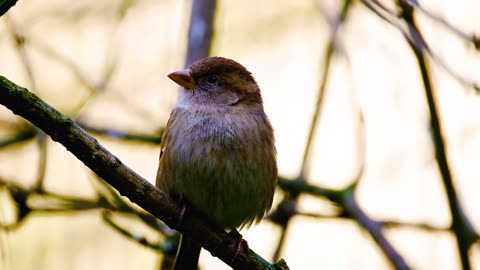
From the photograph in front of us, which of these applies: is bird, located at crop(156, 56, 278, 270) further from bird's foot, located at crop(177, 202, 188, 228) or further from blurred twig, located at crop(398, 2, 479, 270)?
blurred twig, located at crop(398, 2, 479, 270)

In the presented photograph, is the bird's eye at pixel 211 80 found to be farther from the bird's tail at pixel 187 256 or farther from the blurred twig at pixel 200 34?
the bird's tail at pixel 187 256

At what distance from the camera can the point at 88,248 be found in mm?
5691

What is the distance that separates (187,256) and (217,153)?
72 cm

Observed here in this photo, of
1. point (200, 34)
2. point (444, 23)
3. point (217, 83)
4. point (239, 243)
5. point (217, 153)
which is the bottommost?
point (239, 243)

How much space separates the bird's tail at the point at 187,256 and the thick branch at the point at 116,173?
0.58m

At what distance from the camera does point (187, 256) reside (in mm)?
4520

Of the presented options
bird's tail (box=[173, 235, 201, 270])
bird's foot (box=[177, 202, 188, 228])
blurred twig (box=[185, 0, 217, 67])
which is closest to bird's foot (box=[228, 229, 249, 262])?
bird's foot (box=[177, 202, 188, 228])

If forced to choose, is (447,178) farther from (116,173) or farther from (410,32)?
(116,173)

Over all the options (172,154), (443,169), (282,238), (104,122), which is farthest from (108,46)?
(443,169)

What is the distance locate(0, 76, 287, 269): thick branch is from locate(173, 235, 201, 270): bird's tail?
58cm

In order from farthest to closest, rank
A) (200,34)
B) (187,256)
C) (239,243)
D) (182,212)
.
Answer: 1. (200,34)
2. (187,256)
3. (239,243)
4. (182,212)

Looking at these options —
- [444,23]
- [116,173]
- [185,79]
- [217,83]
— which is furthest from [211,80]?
[444,23]

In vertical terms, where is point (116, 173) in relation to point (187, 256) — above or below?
above

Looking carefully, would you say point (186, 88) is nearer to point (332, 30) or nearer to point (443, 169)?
point (332, 30)
